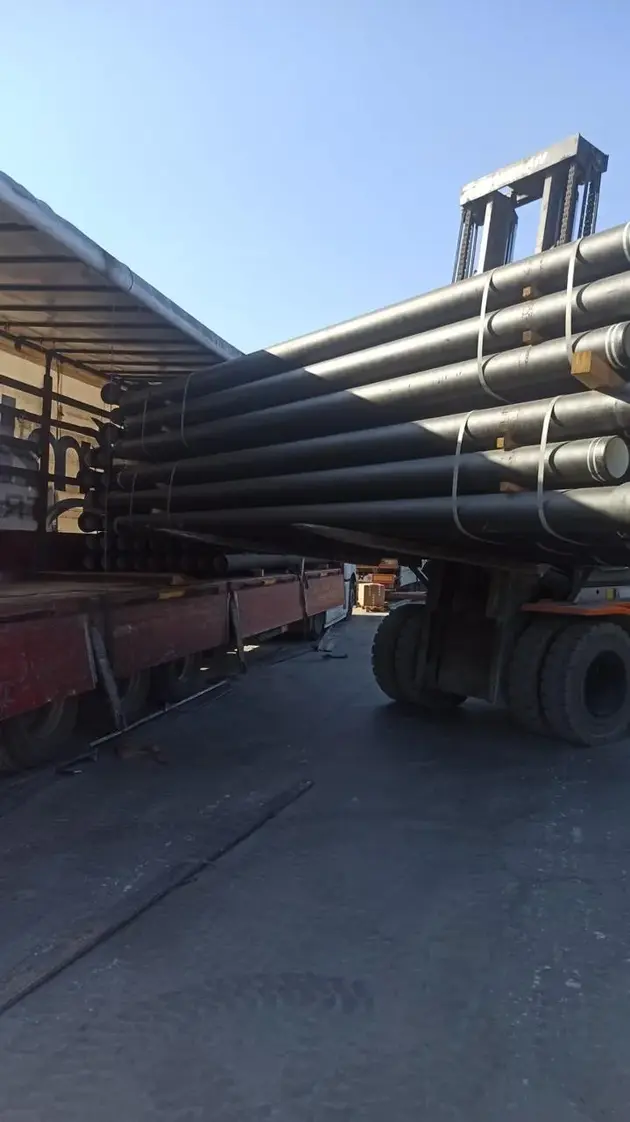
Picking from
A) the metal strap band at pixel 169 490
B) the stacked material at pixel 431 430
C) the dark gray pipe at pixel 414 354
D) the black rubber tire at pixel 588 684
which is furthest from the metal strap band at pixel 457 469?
the metal strap band at pixel 169 490

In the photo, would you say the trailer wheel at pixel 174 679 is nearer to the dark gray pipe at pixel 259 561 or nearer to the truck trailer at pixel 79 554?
the truck trailer at pixel 79 554

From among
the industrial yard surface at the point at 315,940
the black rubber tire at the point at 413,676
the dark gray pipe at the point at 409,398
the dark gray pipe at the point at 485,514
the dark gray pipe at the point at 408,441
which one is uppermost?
the dark gray pipe at the point at 409,398

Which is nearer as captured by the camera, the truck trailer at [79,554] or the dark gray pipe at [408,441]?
the dark gray pipe at [408,441]

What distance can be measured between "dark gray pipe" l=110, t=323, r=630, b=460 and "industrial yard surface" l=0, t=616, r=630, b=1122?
218 centimetres

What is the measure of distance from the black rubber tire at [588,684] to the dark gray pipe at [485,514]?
4.29 feet

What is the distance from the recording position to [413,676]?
662 cm

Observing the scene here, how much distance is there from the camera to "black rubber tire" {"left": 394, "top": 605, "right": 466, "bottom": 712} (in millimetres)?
6643

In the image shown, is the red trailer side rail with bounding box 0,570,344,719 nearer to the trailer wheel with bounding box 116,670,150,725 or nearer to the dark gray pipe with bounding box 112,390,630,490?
the trailer wheel with bounding box 116,670,150,725

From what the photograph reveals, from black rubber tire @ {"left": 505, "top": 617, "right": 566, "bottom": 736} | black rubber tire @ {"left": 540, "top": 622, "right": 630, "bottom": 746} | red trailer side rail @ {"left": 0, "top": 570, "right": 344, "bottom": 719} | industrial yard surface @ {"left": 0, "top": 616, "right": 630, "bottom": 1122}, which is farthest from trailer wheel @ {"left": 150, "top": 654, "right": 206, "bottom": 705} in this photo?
black rubber tire @ {"left": 540, "top": 622, "right": 630, "bottom": 746}

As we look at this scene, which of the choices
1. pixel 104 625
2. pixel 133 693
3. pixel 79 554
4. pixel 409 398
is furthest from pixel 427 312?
pixel 79 554

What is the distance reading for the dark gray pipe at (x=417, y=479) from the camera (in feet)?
Answer: 13.0

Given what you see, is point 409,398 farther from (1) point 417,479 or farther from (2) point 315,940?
(2) point 315,940

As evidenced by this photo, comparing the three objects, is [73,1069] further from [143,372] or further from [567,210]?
[143,372]

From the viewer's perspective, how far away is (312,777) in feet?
15.5
